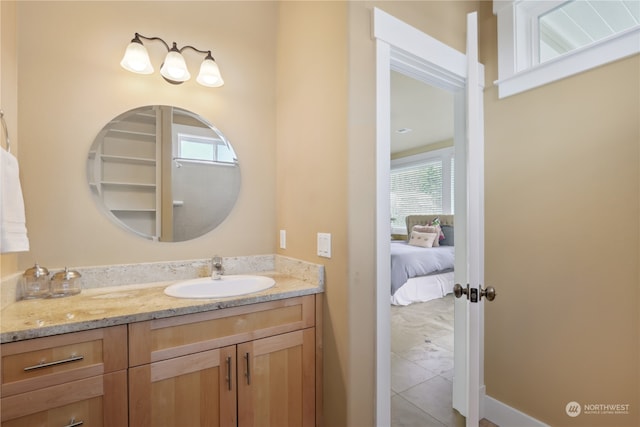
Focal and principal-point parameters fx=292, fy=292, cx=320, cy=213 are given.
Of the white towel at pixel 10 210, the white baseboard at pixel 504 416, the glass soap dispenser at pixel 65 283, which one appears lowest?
the white baseboard at pixel 504 416

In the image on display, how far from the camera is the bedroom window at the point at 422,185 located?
18.6 feet

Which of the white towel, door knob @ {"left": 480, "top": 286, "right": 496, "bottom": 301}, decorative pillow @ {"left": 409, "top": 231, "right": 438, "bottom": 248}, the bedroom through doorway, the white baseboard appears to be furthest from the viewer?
decorative pillow @ {"left": 409, "top": 231, "right": 438, "bottom": 248}

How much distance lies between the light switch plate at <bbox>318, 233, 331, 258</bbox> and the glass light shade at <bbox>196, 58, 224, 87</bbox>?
1086 millimetres

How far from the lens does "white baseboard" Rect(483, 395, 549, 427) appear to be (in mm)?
1608

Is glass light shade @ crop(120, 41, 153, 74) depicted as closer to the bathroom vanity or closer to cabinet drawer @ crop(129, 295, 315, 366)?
the bathroom vanity

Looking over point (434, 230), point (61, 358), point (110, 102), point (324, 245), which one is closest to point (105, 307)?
point (61, 358)

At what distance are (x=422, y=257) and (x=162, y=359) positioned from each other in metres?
3.71

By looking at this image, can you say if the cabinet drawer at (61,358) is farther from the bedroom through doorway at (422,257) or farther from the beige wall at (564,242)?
the beige wall at (564,242)

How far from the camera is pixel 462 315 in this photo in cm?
179

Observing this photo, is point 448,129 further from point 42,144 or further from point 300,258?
point 42,144

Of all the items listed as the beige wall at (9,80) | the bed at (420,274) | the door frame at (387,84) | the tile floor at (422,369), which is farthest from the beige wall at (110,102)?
the bed at (420,274)

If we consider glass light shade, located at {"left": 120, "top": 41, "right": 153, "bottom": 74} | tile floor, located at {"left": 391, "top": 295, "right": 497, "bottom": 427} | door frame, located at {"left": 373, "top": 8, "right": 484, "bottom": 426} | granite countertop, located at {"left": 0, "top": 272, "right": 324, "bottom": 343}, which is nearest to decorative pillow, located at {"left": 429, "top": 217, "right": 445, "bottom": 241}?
tile floor, located at {"left": 391, "top": 295, "right": 497, "bottom": 427}

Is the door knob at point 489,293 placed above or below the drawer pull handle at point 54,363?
above

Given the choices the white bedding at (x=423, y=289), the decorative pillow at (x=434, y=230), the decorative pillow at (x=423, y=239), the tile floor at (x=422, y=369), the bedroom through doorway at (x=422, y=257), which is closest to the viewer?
the tile floor at (x=422, y=369)
